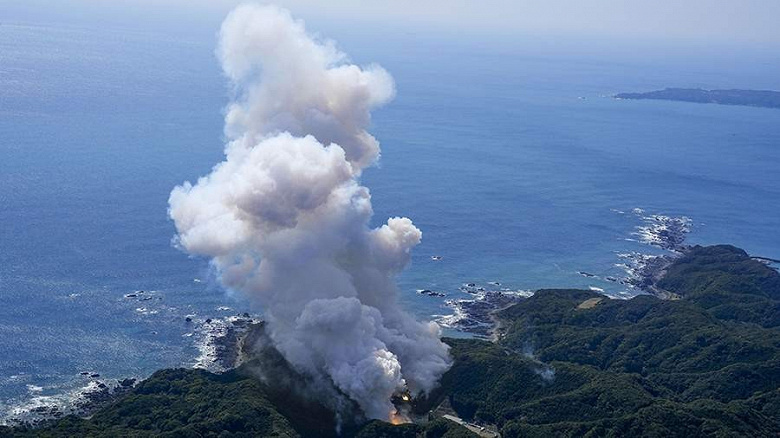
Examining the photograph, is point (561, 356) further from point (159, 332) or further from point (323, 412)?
point (159, 332)

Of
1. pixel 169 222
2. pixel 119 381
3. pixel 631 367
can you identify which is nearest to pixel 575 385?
pixel 631 367

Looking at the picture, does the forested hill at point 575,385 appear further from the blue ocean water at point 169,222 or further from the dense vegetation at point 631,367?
the blue ocean water at point 169,222

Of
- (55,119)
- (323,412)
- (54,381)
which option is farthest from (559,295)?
(55,119)

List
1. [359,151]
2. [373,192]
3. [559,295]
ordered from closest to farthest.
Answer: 1. [359,151]
2. [559,295]
3. [373,192]

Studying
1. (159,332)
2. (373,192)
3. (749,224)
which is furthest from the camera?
(749,224)

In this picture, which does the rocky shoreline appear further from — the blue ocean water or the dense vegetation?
the dense vegetation

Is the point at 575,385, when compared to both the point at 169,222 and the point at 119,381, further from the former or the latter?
the point at 169,222

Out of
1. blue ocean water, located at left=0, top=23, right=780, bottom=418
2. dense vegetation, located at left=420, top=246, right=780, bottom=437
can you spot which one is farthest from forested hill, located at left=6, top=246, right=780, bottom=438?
blue ocean water, located at left=0, top=23, right=780, bottom=418

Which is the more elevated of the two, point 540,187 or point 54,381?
point 540,187
